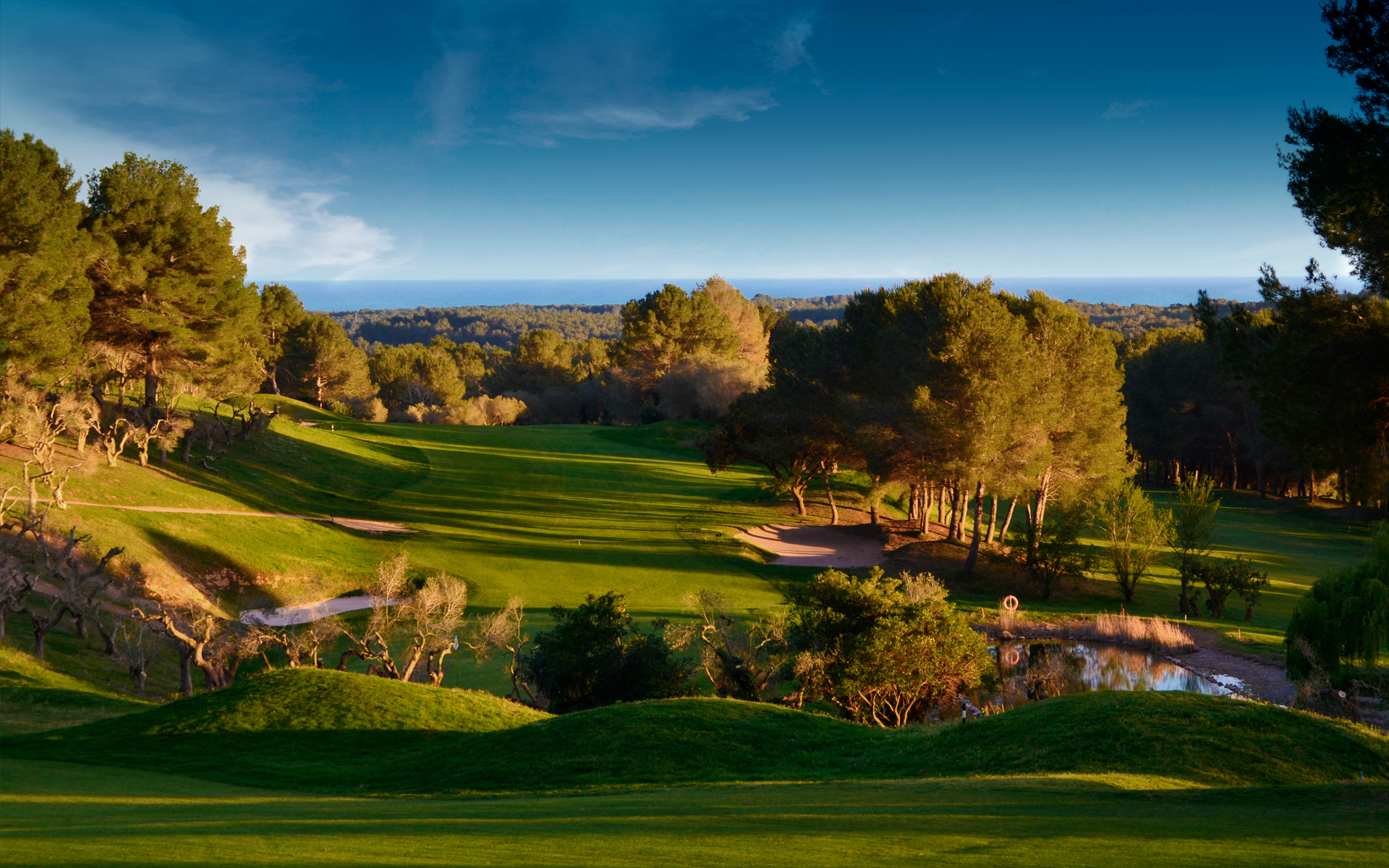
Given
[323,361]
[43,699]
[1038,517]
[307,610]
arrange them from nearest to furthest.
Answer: [43,699]
[307,610]
[1038,517]
[323,361]

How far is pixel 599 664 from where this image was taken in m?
20.1

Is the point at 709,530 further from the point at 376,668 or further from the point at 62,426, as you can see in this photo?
the point at 62,426

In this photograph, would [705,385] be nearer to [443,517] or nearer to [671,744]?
[443,517]

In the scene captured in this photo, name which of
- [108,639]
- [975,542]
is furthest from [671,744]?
[975,542]

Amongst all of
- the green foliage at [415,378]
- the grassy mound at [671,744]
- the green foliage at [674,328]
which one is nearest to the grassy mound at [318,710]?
the grassy mound at [671,744]

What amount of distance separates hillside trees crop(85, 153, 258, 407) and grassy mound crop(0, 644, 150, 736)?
22.0m

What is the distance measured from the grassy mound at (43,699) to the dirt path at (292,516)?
12268mm

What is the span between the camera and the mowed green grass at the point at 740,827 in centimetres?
560

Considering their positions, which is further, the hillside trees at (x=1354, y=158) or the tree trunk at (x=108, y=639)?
the tree trunk at (x=108, y=639)

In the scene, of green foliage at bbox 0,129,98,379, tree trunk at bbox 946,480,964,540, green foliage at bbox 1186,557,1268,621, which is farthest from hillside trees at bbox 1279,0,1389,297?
green foliage at bbox 0,129,98,379

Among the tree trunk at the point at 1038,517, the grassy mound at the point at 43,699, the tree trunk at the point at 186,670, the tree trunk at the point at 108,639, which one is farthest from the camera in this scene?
the tree trunk at the point at 1038,517

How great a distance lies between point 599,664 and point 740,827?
44.3ft

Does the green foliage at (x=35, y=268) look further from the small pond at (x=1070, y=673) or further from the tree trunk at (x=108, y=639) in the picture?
the small pond at (x=1070, y=673)

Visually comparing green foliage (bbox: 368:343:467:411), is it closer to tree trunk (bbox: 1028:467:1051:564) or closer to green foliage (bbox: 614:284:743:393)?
green foliage (bbox: 614:284:743:393)
